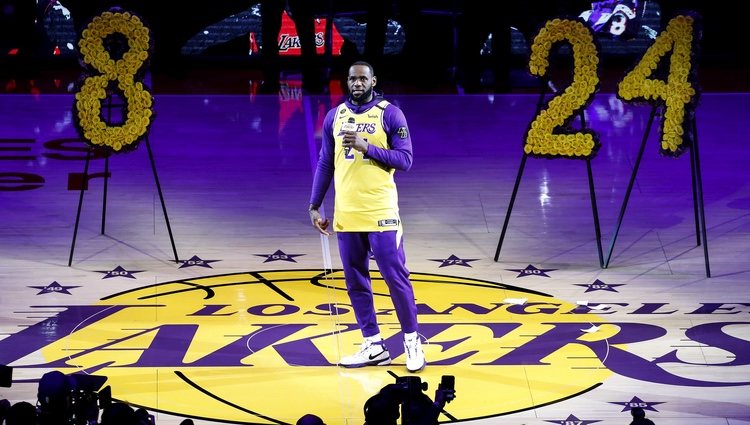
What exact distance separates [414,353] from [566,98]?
2.76m

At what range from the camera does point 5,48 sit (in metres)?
17.7

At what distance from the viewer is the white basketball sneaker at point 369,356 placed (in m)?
7.60

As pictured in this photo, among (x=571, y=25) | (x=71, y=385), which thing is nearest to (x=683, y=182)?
(x=571, y=25)

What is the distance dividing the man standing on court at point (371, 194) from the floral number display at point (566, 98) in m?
2.26

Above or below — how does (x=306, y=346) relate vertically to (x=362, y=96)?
below

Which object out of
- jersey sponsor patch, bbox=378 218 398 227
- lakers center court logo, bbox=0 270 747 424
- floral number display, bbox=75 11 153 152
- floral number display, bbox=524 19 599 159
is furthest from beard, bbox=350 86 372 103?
floral number display, bbox=75 11 153 152

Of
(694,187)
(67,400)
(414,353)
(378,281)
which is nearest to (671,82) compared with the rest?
(694,187)

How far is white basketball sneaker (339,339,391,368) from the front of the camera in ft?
24.9

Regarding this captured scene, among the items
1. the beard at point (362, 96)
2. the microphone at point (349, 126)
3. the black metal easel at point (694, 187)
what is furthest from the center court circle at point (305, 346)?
the beard at point (362, 96)

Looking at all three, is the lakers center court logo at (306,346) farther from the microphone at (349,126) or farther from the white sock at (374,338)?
the microphone at (349,126)

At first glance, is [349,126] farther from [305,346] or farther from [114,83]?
[114,83]

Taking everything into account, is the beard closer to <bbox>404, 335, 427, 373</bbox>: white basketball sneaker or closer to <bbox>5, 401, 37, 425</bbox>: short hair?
<bbox>404, 335, 427, 373</bbox>: white basketball sneaker

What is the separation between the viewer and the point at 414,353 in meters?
7.50

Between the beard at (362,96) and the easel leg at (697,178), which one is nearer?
the beard at (362,96)
